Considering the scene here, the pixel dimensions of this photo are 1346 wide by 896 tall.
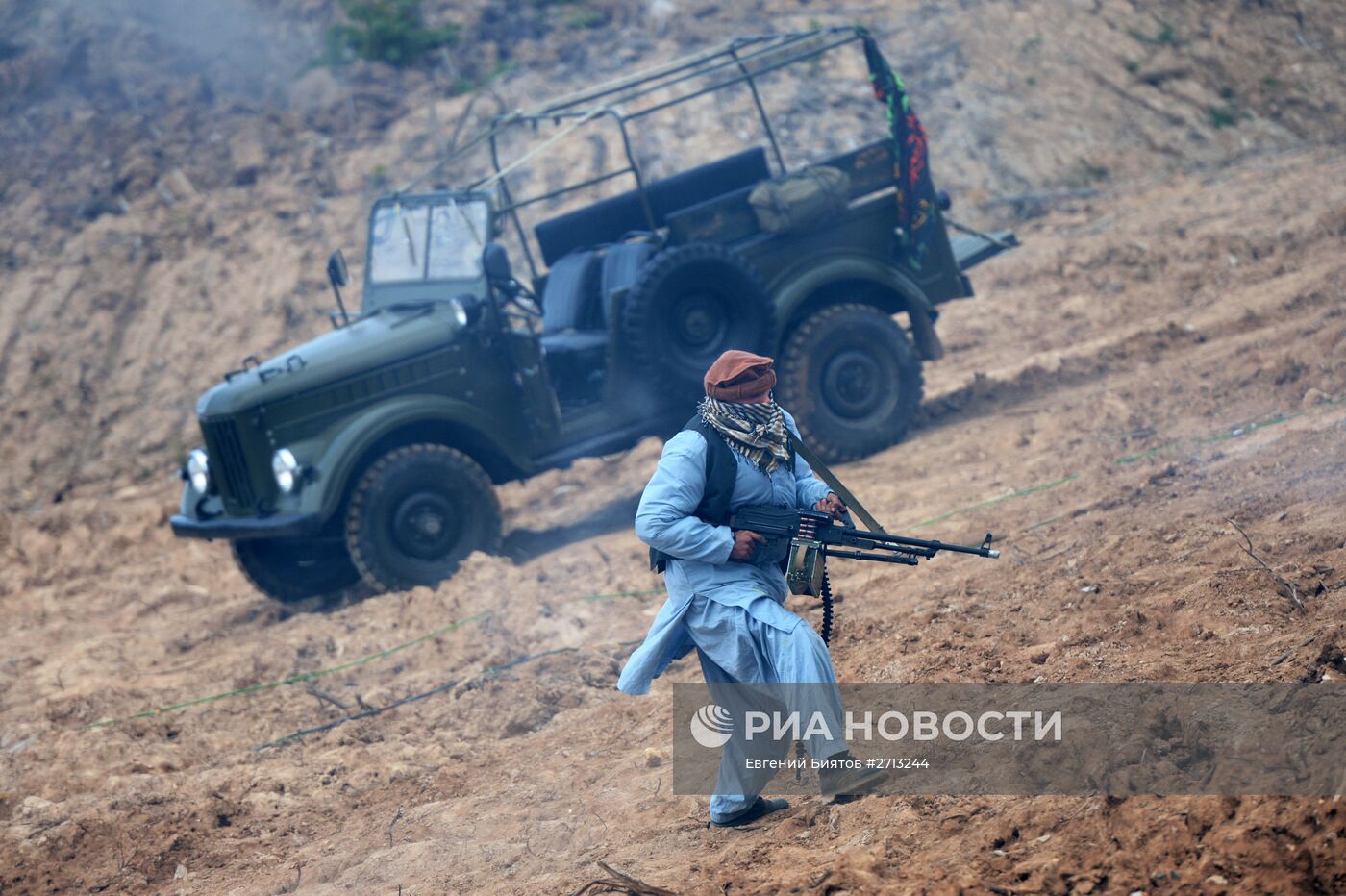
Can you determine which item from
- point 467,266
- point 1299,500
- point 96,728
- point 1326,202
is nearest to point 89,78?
point 467,266

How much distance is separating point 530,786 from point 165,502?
7.43 m

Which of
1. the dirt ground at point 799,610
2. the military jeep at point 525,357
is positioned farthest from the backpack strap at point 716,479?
the military jeep at point 525,357

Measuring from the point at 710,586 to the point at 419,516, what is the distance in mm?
4308

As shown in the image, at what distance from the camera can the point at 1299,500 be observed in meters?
5.71

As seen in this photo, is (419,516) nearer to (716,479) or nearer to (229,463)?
(229,463)

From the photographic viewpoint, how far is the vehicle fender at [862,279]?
870 cm

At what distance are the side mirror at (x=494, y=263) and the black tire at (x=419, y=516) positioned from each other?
115cm

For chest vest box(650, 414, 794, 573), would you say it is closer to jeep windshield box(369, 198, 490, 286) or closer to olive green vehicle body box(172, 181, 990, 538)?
olive green vehicle body box(172, 181, 990, 538)

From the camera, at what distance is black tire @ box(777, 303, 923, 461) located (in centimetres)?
874

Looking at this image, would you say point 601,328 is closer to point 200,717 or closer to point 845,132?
point 200,717

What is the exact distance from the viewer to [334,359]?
7.98m

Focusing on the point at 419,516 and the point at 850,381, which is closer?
the point at 419,516

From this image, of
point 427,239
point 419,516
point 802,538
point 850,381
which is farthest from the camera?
point 850,381

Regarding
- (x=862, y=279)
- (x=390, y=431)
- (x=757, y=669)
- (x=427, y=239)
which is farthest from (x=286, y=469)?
(x=757, y=669)
